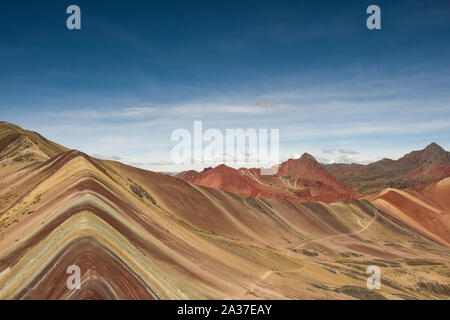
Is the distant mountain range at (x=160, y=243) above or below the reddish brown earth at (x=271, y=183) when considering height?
above

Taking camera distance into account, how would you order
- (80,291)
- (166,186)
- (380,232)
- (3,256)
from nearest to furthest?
(80,291) < (3,256) < (166,186) < (380,232)

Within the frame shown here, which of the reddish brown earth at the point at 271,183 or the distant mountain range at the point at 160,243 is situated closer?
the distant mountain range at the point at 160,243

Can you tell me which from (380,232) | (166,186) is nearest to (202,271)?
(166,186)

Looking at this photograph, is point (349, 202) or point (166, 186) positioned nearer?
point (166, 186)

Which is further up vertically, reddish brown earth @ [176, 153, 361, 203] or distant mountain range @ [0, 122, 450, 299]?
distant mountain range @ [0, 122, 450, 299]
